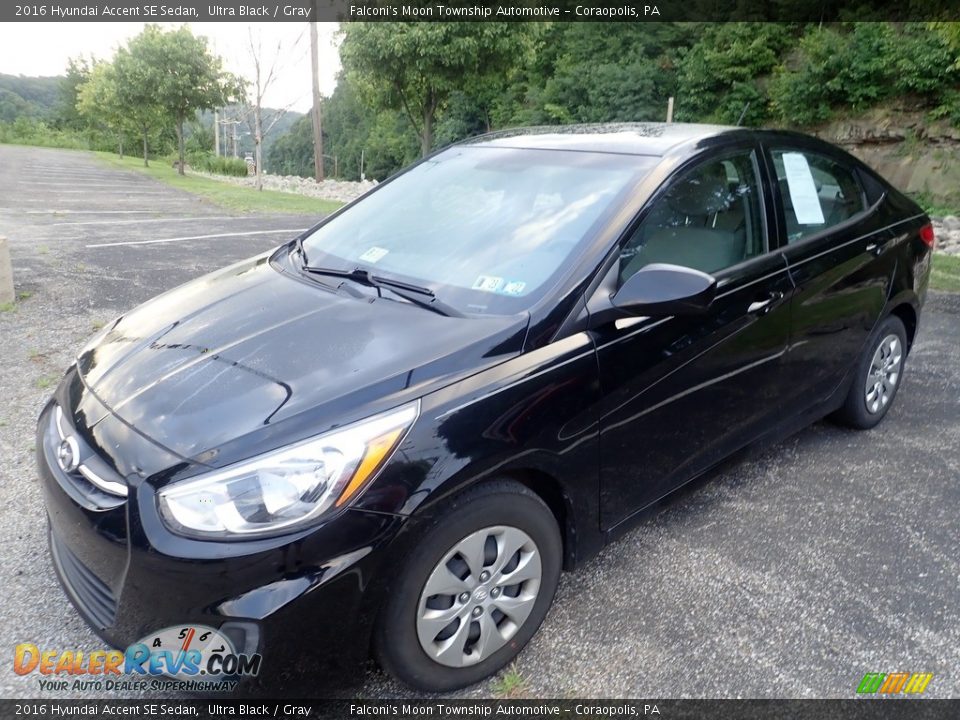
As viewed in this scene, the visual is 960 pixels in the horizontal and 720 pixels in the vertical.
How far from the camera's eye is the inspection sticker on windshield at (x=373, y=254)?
2.81 meters

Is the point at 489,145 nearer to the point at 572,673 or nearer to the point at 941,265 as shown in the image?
the point at 572,673

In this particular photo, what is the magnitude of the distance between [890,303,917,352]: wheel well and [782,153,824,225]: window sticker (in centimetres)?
94

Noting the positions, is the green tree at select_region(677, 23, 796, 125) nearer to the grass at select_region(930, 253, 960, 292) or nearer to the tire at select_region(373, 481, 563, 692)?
the grass at select_region(930, 253, 960, 292)

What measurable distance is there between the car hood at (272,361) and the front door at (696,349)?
49 cm

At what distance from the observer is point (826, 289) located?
3.24 m

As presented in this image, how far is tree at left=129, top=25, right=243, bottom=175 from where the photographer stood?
24344mm

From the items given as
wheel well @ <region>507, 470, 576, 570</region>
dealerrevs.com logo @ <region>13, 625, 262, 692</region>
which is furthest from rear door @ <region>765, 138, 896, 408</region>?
dealerrevs.com logo @ <region>13, 625, 262, 692</region>

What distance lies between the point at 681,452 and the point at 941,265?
7.21m

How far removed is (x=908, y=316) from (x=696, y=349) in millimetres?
2128

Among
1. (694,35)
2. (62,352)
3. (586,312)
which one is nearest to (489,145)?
(586,312)

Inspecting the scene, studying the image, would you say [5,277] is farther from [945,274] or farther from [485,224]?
[945,274]

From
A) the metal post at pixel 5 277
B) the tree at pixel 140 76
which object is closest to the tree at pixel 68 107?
the tree at pixel 140 76

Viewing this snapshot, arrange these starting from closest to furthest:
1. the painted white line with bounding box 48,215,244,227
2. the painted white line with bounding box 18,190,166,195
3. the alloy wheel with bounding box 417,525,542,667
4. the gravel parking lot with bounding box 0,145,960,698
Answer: the alloy wheel with bounding box 417,525,542,667
the gravel parking lot with bounding box 0,145,960,698
the painted white line with bounding box 48,215,244,227
the painted white line with bounding box 18,190,166,195

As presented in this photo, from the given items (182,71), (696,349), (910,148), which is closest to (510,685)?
(696,349)
